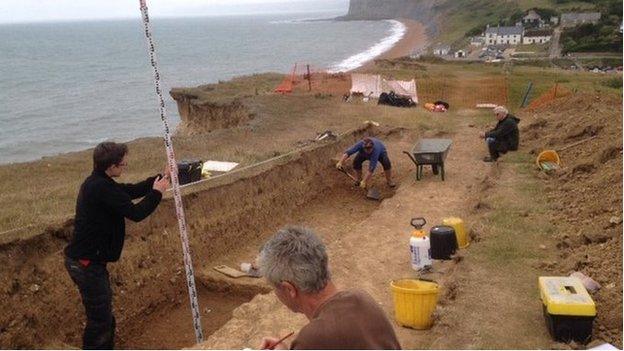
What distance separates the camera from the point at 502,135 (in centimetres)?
1549

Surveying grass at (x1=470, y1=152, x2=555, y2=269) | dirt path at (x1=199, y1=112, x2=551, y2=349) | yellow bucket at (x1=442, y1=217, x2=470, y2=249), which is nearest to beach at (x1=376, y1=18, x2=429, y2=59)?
grass at (x1=470, y1=152, x2=555, y2=269)

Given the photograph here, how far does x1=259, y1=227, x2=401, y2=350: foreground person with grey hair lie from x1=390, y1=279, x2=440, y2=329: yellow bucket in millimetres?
4124

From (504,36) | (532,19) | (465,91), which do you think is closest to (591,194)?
(465,91)

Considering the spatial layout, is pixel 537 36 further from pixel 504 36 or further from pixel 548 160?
pixel 548 160

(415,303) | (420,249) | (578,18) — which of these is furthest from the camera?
(578,18)

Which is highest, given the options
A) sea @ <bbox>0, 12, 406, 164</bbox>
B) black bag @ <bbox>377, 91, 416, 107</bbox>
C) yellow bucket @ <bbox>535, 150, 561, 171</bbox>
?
yellow bucket @ <bbox>535, 150, 561, 171</bbox>

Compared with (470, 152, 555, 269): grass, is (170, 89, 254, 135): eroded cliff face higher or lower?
lower

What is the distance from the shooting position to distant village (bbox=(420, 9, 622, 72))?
73.4 metres

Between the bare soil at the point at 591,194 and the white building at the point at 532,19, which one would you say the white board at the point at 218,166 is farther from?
the white building at the point at 532,19

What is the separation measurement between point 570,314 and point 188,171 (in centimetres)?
919

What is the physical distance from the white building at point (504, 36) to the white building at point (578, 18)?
6590 mm

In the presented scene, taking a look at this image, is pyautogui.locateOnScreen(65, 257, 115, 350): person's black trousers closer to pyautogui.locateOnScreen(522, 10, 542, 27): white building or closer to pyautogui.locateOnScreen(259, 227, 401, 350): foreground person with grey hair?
pyautogui.locateOnScreen(259, 227, 401, 350): foreground person with grey hair

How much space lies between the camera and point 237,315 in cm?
870

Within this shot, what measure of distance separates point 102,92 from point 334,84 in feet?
143
